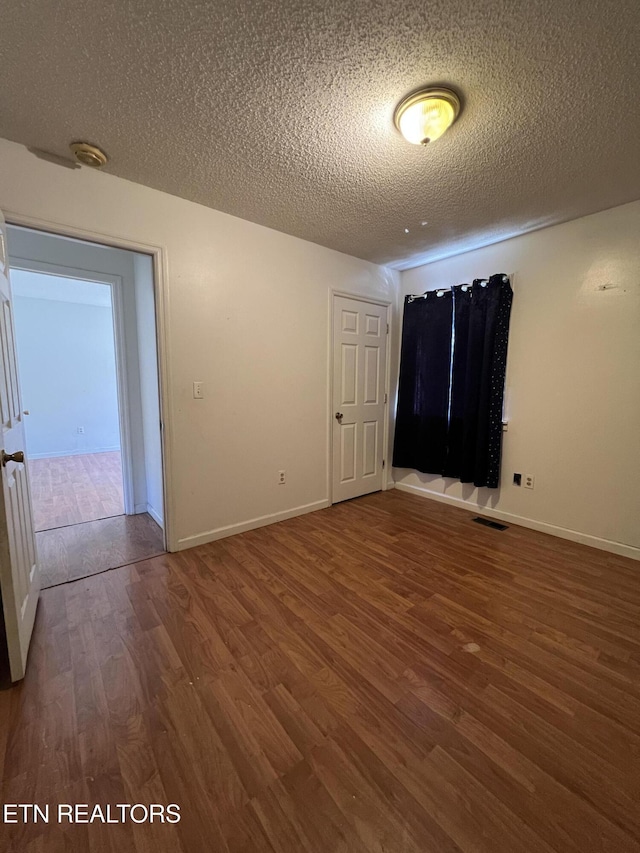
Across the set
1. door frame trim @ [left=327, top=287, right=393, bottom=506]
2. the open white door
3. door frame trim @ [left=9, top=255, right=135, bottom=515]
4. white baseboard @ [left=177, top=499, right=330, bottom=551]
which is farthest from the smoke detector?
white baseboard @ [left=177, top=499, right=330, bottom=551]

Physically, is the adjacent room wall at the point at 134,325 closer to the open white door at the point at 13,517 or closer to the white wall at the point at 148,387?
the white wall at the point at 148,387

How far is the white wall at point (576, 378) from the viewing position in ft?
7.70

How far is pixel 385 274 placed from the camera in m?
3.59

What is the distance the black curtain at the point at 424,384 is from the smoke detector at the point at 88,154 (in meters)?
2.78

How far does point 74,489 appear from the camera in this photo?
3.85m

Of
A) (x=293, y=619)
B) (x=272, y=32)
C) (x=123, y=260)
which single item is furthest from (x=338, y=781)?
(x=123, y=260)

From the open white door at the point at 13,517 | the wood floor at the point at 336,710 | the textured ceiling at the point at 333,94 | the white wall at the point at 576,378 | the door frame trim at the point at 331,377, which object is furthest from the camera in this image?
the door frame trim at the point at 331,377

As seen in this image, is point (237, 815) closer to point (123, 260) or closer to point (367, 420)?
point (367, 420)

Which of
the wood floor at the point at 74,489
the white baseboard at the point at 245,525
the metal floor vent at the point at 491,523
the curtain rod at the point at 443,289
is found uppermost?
the curtain rod at the point at 443,289

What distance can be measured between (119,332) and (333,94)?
245 centimetres

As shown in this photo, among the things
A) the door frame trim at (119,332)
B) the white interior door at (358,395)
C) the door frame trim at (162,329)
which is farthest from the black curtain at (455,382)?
the door frame trim at (119,332)

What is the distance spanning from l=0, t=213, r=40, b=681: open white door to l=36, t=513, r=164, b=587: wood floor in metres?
0.30

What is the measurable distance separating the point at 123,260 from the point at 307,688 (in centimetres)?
344

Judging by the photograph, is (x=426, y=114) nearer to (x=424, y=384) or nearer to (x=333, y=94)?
(x=333, y=94)
